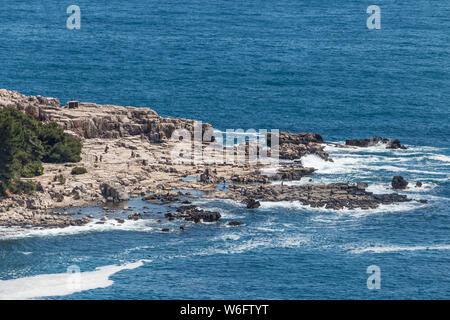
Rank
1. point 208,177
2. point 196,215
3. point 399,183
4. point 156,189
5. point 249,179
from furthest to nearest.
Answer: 1. point 249,179
2. point 208,177
3. point 399,183
4. point 156,189
5. point 196,215

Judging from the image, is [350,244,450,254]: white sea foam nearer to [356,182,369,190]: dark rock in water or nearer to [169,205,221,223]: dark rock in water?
[169,205,221,223]: dark rock in water

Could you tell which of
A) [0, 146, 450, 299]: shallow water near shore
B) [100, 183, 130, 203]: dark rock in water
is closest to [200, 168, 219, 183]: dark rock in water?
[0, 146, 450, 299]: shallow water near shore

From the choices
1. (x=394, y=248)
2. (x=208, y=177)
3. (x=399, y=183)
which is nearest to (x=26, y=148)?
(x=208, y=177)

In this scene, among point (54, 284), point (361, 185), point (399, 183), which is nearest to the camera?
point (54, 284)

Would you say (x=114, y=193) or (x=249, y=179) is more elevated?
(x=249, y=179)

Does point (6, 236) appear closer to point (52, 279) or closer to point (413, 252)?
point (52, 279)

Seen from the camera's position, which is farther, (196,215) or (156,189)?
(156,189)

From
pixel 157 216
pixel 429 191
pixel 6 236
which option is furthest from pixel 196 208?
pixel 429 191

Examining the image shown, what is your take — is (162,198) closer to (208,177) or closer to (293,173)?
(208,177)
